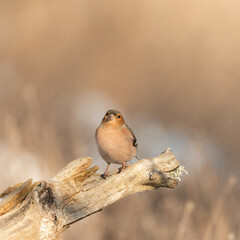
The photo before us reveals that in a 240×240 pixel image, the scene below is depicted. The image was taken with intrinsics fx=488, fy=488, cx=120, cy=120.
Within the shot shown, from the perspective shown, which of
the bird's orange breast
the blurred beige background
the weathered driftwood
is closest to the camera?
the weathered driftwood

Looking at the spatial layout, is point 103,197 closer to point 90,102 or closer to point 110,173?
point 110,173

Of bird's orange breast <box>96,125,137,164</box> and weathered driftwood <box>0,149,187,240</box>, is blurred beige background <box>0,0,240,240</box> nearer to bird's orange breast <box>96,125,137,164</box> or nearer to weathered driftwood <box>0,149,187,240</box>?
bird's orange breast <box>96,125,137,164</box>

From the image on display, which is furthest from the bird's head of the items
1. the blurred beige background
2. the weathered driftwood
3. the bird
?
the blurred beige background

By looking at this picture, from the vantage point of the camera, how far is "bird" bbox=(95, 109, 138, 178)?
4719mm

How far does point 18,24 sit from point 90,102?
318cm

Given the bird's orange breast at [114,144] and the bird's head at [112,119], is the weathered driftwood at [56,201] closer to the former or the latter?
the bird's orange breast at [114,144]

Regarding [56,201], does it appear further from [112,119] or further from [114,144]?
[112,119]

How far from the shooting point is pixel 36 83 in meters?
11.3

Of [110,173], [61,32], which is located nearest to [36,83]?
[61,32]

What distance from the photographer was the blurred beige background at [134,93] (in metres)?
7.57

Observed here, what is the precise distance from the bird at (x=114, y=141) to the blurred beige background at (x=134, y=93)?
2.51m

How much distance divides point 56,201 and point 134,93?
25.2 feet

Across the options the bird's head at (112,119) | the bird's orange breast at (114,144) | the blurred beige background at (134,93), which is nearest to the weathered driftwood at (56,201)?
the bird's orange breast at (114,144)

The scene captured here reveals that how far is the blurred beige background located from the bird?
8.23 ft
